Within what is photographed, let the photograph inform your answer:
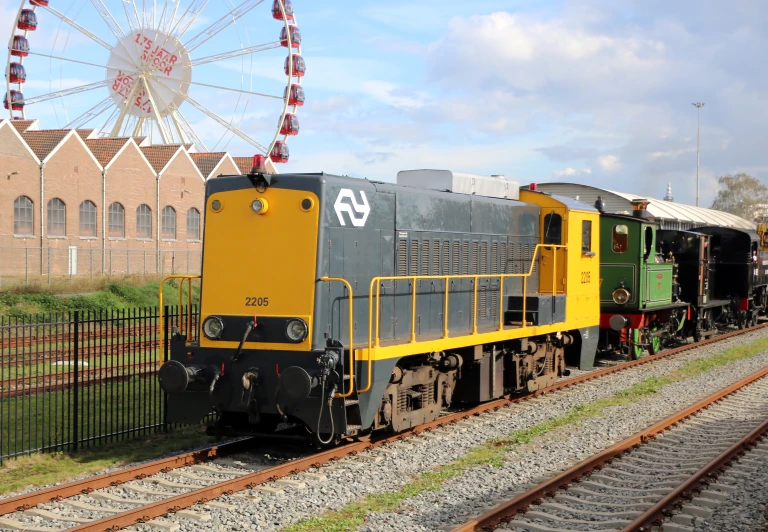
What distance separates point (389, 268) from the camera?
9594mm

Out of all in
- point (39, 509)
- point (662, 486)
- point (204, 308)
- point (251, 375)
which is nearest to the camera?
point (39, 509)

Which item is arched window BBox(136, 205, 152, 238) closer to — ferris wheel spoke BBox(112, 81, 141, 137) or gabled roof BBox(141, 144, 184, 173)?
gabled roof BBox(141, 144, 184, 173)

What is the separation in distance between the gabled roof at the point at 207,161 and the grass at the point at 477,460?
36.2 m

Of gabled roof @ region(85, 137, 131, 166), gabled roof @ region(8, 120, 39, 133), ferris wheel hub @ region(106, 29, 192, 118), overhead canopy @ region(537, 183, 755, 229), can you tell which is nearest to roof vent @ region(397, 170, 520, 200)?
overhead canopy @ region(537, 183, 755, 229)

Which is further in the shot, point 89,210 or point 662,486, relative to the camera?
point 89,210

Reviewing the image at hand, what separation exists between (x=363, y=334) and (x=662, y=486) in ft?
11.7

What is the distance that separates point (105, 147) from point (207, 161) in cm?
852

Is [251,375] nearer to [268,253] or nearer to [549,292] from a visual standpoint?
[268,253]

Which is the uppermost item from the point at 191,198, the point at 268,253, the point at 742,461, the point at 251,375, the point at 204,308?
the point at 191,198

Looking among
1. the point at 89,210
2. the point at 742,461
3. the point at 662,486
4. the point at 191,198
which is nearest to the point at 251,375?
the point at 662,486

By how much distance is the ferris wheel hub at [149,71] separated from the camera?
3991 centimetres

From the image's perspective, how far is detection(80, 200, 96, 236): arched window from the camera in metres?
37.4

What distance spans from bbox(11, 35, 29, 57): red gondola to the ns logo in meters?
34.7

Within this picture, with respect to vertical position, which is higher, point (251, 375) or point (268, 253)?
point (268, 253)
